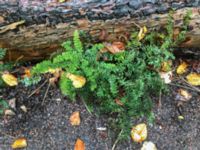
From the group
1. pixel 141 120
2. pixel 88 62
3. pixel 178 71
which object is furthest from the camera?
pixel 178 71

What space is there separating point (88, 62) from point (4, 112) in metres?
0.92

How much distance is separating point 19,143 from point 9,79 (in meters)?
0.60

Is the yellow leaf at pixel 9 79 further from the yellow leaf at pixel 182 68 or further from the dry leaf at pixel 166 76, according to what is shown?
the yellow leaf at pixel 182 68

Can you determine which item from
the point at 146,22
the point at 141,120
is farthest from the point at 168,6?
the point at 141,120

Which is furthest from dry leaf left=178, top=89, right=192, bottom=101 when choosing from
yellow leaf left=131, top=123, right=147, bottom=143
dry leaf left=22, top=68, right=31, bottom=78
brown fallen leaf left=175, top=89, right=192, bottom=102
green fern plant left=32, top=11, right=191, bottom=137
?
dry leaf left=22, top=68, right=31, bottom=78

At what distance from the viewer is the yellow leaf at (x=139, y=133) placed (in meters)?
2.72

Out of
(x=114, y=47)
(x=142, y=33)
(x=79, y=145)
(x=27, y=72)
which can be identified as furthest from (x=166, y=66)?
(x=27, y=72)

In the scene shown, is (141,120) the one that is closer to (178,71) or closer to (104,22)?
(178,71)

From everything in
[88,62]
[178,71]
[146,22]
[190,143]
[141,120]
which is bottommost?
[190,143]

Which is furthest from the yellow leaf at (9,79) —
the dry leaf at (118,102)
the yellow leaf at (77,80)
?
the dry leaf at (118,102)

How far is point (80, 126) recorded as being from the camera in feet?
9.20

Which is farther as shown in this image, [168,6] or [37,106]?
[37,106]

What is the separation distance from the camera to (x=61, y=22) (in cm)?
268

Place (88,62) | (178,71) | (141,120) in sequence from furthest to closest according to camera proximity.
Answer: (178,71) < (141,120) < (88,62)
